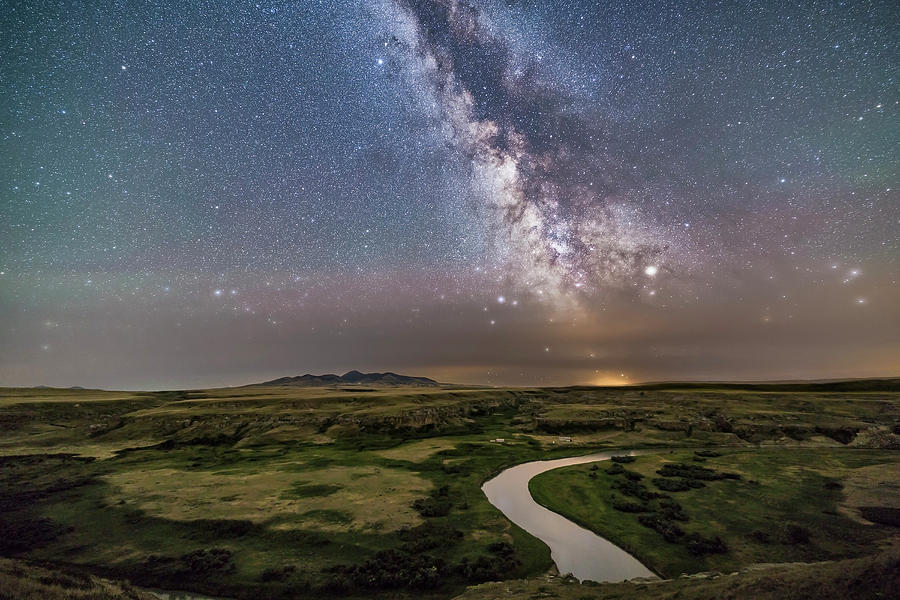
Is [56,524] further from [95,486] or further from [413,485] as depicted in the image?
[413,485]

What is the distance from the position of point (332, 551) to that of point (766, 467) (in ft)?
208

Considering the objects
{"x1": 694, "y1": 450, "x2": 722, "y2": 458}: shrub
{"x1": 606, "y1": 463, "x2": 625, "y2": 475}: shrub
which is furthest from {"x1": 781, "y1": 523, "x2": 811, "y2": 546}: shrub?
{"x1": 694, "y1": 450, "x2": 722, "y2": 458}: shrub

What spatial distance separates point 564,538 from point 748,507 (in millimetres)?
21612

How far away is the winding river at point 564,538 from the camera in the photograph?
32281 mm

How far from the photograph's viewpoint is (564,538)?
1572 inches

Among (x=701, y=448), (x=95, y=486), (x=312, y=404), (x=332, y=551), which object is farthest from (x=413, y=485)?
(x=312, y=404)

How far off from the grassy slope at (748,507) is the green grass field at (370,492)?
290 mm

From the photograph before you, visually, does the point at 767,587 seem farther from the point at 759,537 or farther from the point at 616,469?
the point at 616,469

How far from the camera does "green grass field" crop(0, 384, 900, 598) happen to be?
1289 inches

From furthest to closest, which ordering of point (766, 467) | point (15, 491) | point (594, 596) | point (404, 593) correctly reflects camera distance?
point (766, 467)
point (15, 491)
point (404, 593)
point (594, 596)

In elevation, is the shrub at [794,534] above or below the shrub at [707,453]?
above

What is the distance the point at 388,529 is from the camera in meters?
39.9

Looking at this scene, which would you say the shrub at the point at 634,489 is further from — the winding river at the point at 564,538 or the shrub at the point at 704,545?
the shrub at the point at 704,545

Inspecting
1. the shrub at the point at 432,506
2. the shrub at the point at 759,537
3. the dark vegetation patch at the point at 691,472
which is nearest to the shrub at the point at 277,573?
the shrub at the point at 432,506
